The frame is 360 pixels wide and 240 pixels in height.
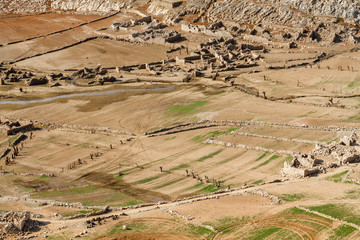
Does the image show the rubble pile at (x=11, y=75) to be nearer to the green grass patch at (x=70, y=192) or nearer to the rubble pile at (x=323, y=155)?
the green grass patch at (x=70, y=192)

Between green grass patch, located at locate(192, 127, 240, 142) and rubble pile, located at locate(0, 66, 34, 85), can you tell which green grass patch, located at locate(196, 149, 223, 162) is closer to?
green grass patch, located at locate(192, 127, 240, 142)

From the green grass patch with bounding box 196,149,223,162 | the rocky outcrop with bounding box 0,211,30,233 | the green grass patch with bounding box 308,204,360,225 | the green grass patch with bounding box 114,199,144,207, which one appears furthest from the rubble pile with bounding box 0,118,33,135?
the green grass patch with bounding box 308,204,360,225

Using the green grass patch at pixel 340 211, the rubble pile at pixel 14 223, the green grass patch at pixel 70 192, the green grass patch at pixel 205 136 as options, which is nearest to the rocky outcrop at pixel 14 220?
the rubble pile at pixel 14 223

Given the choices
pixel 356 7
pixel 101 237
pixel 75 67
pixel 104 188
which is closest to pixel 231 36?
pixel 356 7

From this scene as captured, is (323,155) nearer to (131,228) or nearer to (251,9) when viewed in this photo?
(131,228)

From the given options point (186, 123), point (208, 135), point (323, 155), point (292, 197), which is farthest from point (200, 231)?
point (186, 123)
